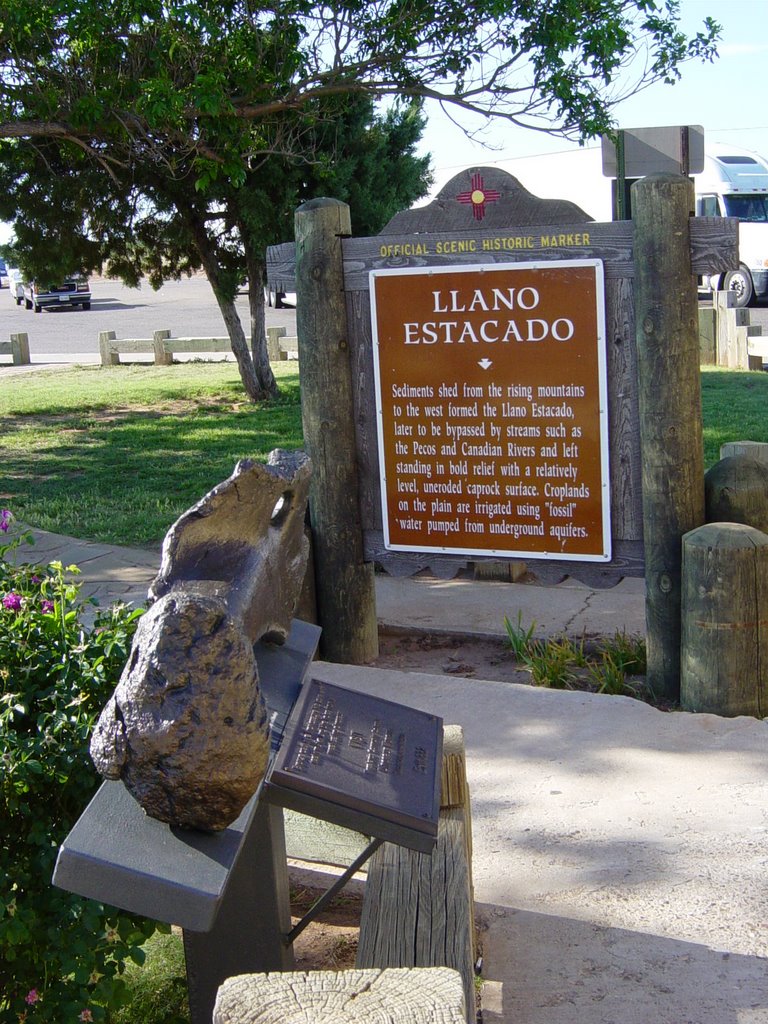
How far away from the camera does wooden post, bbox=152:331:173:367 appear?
19.1 metres

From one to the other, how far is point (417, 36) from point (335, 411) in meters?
5.31

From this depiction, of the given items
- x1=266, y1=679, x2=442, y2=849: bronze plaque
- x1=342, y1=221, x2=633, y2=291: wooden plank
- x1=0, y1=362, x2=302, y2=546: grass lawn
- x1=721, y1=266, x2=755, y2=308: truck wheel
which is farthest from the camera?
x1=721, y1=266, x2=755, y2=308: truck wheel

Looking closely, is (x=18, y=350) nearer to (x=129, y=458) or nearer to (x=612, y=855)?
(x=129, y=458)

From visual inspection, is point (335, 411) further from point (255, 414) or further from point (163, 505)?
point (255, 414)

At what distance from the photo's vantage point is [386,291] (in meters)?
5.36

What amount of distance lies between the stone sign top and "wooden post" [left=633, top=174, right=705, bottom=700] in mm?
360

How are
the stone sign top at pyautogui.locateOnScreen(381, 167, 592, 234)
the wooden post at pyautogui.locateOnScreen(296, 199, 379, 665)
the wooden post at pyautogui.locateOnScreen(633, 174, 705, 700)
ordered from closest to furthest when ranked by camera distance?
1. the wooden post at pyautogui.locateOnScreen(633, 174, 705, 700)
2. the stone sign top at pyautogui.locateOnScreen(381, 167, 592, 234)
3. the wooden post at pyautogui.locateOnScreen(296, 199, 379, 665)

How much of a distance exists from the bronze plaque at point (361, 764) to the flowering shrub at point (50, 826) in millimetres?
582

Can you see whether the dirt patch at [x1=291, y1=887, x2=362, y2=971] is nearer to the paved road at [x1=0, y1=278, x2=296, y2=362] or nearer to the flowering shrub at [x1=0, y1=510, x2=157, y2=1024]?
the flowering shrub at [x1=0, y1=510, x2=157, y2=1024]

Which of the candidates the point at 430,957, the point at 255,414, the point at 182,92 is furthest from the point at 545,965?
the point at 255,414

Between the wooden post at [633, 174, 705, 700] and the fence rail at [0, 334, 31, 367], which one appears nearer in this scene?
the wooden post at [633, 174, 705, 700]

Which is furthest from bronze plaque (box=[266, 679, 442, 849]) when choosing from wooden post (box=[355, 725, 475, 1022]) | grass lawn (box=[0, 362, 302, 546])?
grass lawn (box=[0, 362, 302, 546])

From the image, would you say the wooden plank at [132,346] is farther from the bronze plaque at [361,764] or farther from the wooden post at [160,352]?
the bronze plaque at [361,764]

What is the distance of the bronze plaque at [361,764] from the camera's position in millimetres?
2291
